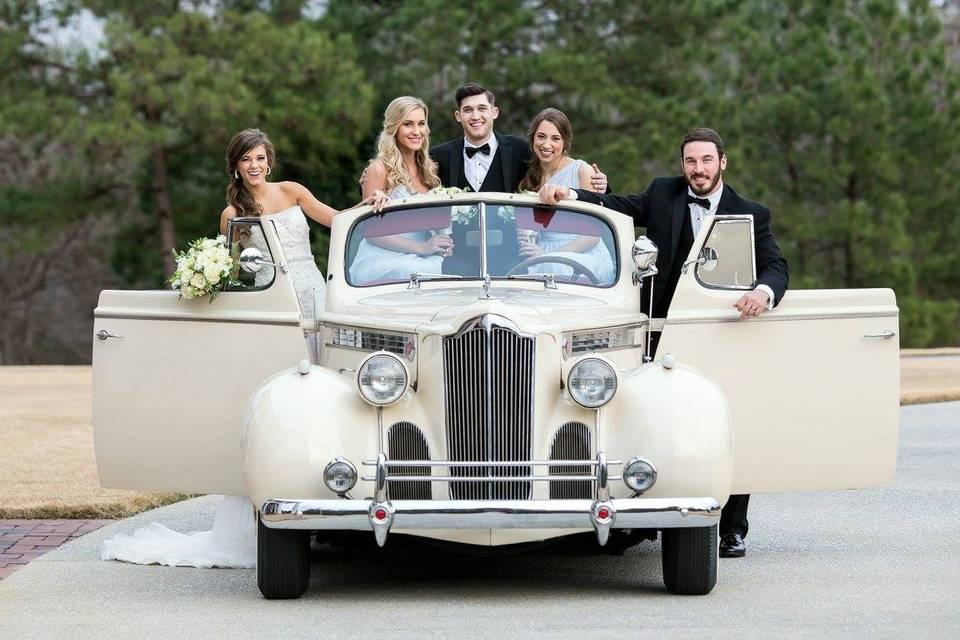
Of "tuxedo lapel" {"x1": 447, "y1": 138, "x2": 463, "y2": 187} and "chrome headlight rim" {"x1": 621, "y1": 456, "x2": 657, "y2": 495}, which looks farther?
"tuxedo lapel" {"x1": 447, "y1": 138, "x2": 463, "y2": 187}

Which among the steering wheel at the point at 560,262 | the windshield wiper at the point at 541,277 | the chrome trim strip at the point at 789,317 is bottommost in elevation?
the chrome trim strip at the point at 789,317

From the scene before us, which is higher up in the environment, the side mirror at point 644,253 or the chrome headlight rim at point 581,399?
the side mirror at point 644,253

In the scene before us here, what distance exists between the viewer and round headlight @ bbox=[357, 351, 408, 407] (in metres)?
7.07

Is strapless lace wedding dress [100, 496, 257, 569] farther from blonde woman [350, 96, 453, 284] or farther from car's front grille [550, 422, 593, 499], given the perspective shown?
car's front grille [550, 422, 593, 499]

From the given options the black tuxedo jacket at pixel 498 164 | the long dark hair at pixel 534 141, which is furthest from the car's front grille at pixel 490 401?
the black tuxedo jacket at pixel 498 164

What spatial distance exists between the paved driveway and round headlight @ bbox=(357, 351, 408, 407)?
896 millimetres

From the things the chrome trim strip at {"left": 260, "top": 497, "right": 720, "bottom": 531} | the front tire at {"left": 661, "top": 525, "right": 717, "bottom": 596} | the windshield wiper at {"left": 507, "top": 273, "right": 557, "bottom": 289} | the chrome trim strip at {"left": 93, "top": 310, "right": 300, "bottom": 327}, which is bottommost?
the front tire at {"left": 661, "top": 525, "right": 717, "bottom": 596}

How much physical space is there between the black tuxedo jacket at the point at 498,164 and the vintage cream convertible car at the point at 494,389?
124 centimetres

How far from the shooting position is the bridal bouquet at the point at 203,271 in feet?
26.9

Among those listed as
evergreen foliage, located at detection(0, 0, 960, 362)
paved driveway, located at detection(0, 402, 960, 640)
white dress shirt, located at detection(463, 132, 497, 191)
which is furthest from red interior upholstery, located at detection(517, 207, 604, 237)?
evergreen foliage, located at detection(0, 0, 960, 362)

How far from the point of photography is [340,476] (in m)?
6.99

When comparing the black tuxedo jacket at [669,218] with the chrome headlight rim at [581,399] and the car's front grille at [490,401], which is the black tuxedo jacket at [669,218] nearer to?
the chrome headlight rim at [581,399]

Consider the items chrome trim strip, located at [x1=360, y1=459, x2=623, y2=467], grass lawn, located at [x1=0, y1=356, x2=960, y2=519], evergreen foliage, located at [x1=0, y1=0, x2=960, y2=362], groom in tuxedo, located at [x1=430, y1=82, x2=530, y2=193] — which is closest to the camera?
chrome trim strip, located at [x1=360, y1=459, x2=623, y2=467]

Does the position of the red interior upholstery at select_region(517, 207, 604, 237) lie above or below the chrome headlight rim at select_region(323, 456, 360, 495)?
above
